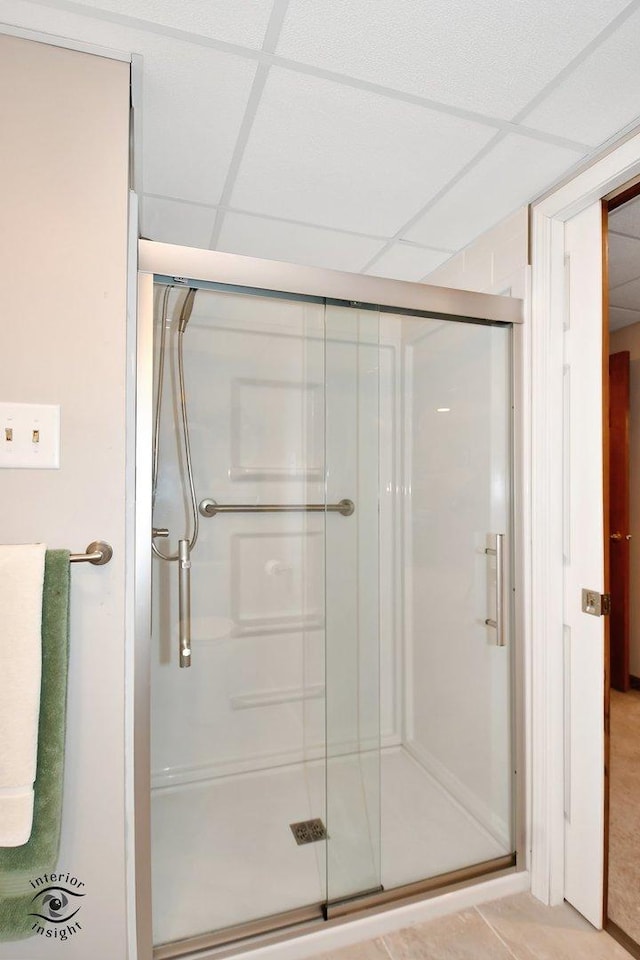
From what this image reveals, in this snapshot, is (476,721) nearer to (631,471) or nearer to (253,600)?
(253,600)

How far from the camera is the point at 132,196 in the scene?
4.00ft

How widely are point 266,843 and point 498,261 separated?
2.12m

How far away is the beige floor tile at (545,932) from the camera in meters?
1.38

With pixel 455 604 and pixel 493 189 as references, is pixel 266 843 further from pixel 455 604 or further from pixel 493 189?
pixel 493 189

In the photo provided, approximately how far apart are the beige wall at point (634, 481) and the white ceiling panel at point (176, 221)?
2.62 meters

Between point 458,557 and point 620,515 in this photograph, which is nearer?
point 458,557

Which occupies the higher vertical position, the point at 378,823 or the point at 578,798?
the point at 578,798

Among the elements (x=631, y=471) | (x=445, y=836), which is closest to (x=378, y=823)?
(x=445, y=836)

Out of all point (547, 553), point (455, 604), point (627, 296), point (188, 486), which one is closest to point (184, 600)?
point (188, 486)

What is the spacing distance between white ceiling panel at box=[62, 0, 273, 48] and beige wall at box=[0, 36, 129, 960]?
148mm

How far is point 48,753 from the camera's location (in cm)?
105

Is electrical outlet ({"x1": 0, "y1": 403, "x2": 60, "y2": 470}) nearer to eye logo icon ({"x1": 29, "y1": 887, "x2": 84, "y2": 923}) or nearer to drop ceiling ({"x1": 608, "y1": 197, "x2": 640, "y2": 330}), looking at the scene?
eye logo icon ({"x1": 29, "y1": 887, "x2": 84, "y2": 923})

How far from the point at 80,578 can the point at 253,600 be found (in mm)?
1119

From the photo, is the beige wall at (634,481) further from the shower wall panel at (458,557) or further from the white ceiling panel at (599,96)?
the white ceiling panel at (599,96)
